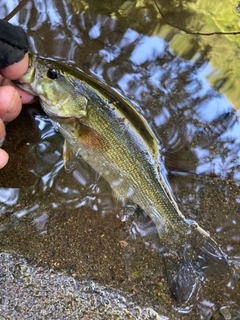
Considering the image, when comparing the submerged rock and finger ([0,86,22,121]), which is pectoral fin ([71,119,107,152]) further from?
the submerged rock

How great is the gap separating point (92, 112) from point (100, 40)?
1.02 metres

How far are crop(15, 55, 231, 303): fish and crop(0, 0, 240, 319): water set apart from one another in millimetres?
137

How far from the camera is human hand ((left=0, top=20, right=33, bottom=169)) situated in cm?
272

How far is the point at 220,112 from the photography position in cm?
382

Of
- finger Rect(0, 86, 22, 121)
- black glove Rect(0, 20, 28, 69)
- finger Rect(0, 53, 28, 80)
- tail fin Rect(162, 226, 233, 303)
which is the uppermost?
black glove Rect(0, 20, 28, 69)

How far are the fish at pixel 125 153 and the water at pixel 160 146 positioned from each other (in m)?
0.14

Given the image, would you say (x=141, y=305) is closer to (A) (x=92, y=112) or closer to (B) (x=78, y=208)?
(B) (x=78, y=208)

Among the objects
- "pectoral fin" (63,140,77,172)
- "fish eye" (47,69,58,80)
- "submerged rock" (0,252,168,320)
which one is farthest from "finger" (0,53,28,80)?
"submerged rock" (0,252,168,320)

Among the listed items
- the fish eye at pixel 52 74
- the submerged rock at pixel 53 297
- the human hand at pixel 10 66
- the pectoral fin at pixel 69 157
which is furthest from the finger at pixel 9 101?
the submerged rock at pixel 53 297

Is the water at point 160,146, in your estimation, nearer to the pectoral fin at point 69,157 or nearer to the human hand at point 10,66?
the pectoral fin at point 69,157

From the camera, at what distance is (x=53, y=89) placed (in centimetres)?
320

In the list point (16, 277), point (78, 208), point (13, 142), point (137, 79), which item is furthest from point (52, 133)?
point (16, 277)

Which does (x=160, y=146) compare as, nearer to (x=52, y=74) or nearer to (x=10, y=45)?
(x=52, y=74)

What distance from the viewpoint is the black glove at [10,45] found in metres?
2.70
